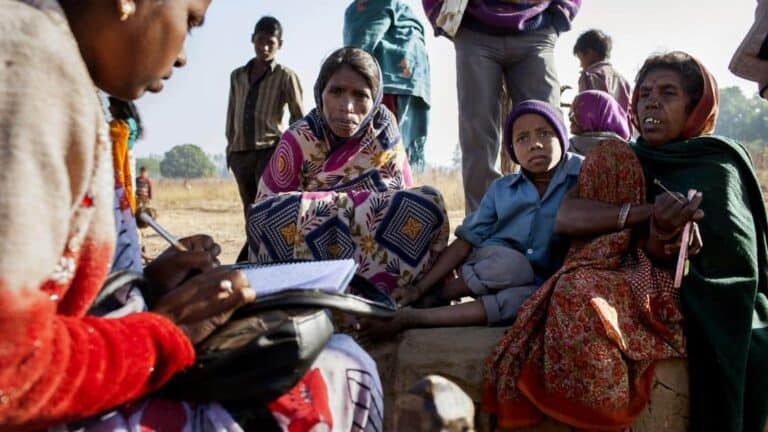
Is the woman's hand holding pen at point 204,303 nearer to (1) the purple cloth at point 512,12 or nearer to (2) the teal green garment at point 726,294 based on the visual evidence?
(2) the teal green garment at point 726,294

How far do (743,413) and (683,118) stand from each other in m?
1.19

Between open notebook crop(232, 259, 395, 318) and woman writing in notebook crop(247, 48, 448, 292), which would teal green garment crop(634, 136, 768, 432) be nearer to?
woman writing in notebook crop(247, 48, 448, 292)

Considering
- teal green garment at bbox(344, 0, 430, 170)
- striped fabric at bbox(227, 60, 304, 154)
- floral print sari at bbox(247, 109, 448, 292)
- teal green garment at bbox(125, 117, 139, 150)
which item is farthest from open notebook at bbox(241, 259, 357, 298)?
striped fabric at bbox(227, 60, 304, 154)

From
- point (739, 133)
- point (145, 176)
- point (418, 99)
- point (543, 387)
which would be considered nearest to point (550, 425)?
point (543, 387)

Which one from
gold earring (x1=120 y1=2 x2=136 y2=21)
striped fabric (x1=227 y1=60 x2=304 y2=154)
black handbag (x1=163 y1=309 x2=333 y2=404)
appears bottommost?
striped fabric (x1=227 y1=60 x2=304 y2=154)

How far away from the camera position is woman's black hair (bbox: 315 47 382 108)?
155 inches

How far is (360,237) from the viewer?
360 cm

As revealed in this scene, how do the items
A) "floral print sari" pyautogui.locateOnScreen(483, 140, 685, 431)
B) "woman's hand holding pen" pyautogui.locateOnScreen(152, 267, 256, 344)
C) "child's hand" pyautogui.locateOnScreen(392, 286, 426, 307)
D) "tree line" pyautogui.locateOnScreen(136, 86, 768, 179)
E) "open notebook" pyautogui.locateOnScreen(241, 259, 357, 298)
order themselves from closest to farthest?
"woman's hand holding pen" pyautogui.locateOnScreen(152, 267, 256, 344) → "open notebook" pyautogui.locateOnScreen(241, 259, 357, 298) → "floral print sari" pyautogui.locateOnScreen(483, 140, 685, 431) → "child's hand" pyautogui.locateOnScreen(392, 286, 426, 307) → "tree line" pyautogui.locateOnScreen(136, 86, 768, 179)

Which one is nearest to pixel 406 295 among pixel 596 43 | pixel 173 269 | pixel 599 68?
pixel 173 269

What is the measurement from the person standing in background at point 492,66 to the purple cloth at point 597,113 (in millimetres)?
266

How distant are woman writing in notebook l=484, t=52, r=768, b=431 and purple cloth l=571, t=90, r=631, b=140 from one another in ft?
4.65

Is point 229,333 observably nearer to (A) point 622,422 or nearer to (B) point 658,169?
(A) point 622,422

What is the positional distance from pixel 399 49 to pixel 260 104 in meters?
2.04

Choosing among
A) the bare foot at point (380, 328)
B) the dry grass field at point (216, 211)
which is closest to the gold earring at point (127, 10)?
the bare foot at point (380, 328)
